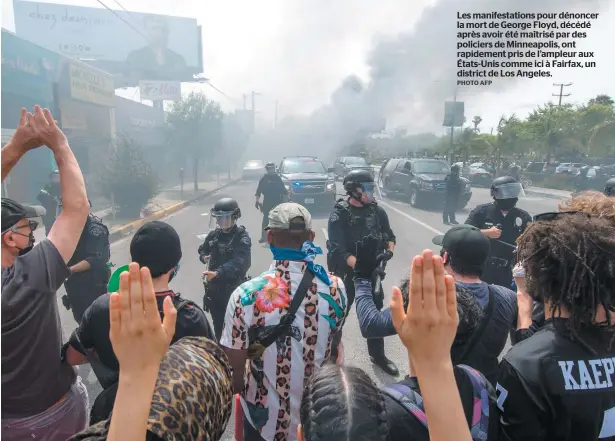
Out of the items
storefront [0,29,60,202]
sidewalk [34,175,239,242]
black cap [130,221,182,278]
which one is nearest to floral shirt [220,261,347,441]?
black cap [130,221,182,278]

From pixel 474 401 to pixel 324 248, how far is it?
290 inches

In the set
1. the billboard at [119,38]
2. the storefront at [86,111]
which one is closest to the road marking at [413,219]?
the storefront at [86,111]

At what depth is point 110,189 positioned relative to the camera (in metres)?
11.7

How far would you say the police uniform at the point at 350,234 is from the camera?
151 inches

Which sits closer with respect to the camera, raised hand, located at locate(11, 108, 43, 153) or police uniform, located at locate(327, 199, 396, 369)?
raised hand, located at locate(11, 108, 43, 153)

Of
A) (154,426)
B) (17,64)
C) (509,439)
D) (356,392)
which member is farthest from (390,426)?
(17,64)

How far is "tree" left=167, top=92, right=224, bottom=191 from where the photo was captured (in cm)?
2366

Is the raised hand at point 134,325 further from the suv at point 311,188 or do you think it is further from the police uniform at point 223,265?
the suv at point 311,188

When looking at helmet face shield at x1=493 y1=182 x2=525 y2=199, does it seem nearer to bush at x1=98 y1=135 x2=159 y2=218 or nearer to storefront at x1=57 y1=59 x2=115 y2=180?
bush at x1=98 y1=135 x2=159 y2=218

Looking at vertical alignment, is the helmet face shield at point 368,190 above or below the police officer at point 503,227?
above

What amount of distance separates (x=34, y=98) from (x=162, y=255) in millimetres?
15346

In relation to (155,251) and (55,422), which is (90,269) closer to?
(55,422)

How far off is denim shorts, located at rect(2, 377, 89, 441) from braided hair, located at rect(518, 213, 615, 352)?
1963 millimetres

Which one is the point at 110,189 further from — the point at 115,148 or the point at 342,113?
the point at 342,113
